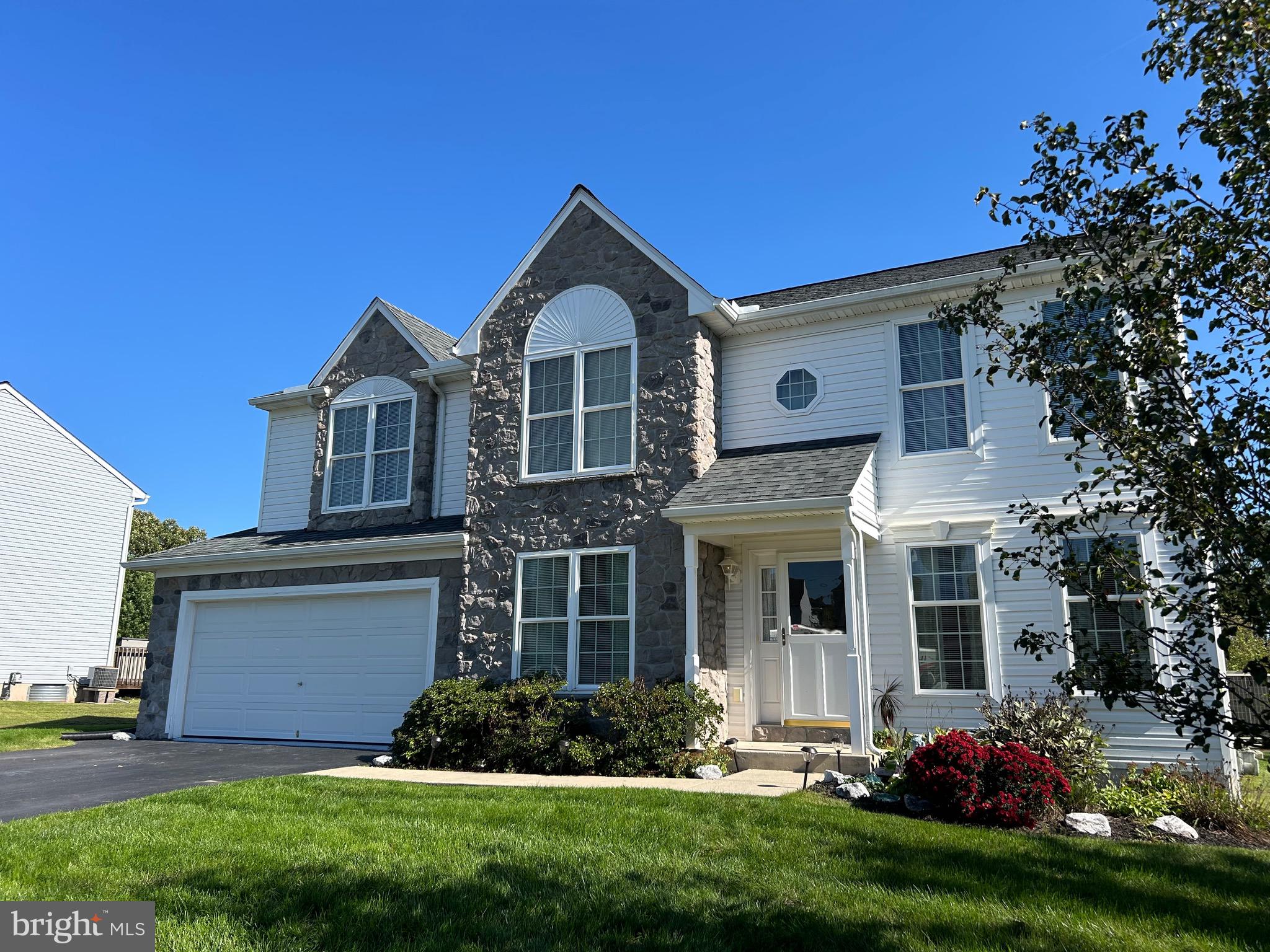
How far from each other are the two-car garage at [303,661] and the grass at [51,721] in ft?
6.48

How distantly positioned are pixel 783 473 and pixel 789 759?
139 inches

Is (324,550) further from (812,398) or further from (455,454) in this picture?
(812,398)

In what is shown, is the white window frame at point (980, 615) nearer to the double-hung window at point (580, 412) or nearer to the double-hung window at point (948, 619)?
the double-hung window at point (948, 619)

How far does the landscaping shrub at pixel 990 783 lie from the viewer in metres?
7.41

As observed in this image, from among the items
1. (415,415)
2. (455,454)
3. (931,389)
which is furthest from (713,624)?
(415,415)

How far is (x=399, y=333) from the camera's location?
52.5ft

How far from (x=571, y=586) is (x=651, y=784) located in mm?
3738

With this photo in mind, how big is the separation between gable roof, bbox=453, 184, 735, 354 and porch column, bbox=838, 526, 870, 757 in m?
3.76

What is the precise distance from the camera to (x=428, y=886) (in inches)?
203

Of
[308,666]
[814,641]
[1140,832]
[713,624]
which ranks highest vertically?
[713,624]

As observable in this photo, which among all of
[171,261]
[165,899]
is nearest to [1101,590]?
[165,899]

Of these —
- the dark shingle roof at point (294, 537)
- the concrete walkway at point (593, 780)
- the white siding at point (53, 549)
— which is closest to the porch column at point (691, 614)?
the concrete walkway at point (593, 780)

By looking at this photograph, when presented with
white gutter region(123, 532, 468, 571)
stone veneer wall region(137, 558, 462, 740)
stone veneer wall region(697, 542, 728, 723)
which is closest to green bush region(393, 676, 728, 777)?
stone veneer wall region(697, 542, 728, 723)

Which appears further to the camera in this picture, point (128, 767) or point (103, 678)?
point (103, 678)
